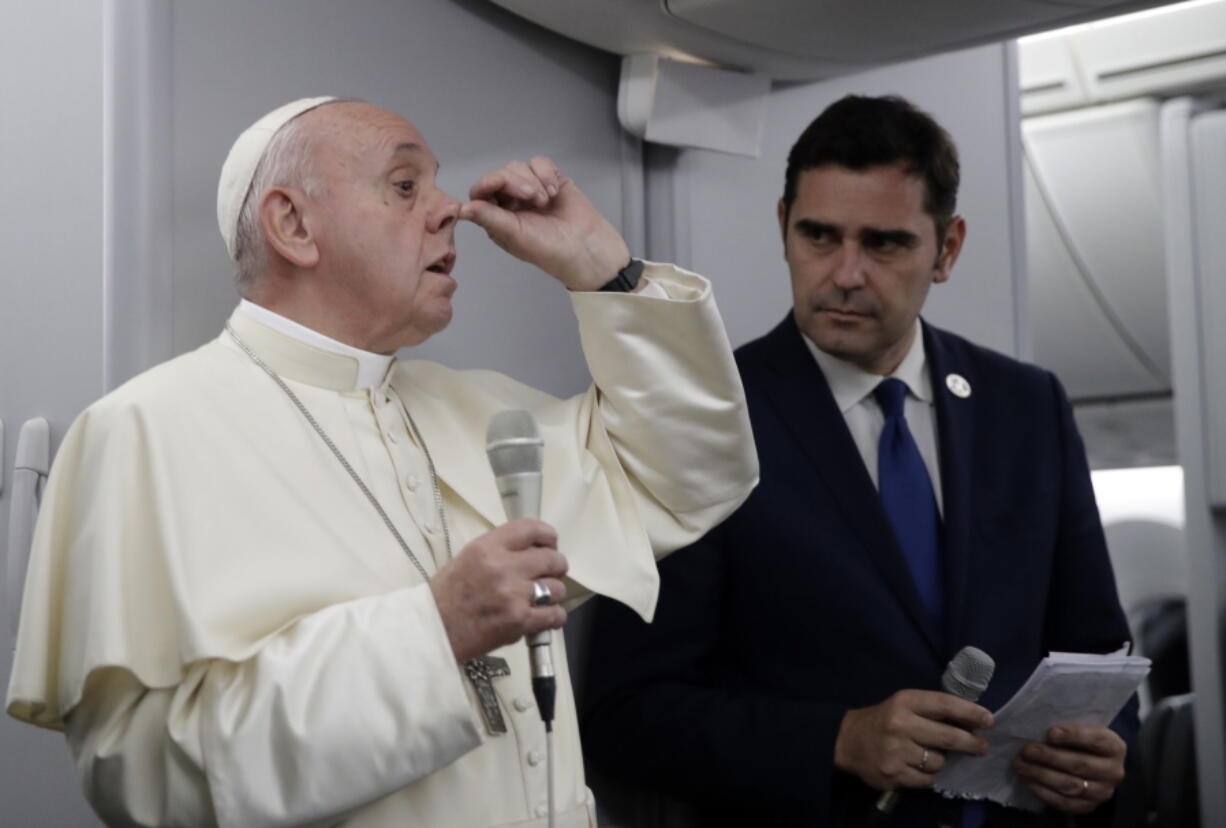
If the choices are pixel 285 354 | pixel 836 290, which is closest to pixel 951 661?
pixel 836 290

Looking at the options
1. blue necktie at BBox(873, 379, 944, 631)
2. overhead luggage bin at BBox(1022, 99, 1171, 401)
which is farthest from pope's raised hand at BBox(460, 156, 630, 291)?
overhead luggage bin at BBox(1022, 99, 1171, 401)

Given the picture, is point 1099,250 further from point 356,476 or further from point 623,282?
point 356,476

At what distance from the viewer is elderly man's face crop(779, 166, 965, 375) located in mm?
3168

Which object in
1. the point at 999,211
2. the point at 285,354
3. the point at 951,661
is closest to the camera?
the point at 285,354

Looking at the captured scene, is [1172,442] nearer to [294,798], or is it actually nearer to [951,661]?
[951,661]

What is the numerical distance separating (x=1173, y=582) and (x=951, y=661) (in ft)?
18.5

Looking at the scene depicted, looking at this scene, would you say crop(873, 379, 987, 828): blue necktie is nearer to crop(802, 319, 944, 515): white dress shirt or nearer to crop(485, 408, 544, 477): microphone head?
crop(802, 319, 944, 515): white dress shirt

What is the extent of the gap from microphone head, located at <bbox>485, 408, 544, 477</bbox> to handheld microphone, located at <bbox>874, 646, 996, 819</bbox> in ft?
3.66

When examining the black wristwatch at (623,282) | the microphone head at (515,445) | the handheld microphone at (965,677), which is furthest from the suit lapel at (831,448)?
the microphone head at (515,445)

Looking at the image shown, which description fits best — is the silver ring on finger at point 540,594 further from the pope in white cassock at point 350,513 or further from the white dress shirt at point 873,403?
the white dress shirt at point 873,403

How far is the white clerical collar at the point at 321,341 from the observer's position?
93.1 inches

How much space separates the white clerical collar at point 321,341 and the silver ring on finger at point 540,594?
650 mm

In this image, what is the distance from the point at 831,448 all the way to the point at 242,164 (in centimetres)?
131

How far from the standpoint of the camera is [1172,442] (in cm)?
834
